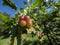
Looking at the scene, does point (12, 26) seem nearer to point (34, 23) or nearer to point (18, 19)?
point (18, 19)

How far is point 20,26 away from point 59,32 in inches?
239

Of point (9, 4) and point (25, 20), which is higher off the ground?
point (9, 4)

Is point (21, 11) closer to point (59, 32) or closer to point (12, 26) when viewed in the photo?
point (12, 26)

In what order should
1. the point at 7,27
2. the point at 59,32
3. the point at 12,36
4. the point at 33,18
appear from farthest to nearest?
the point at 59,32 < the point at 33,18 < the point at 7,27 < the point at 12,36

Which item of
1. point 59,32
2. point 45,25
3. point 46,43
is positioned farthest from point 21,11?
point 46,43

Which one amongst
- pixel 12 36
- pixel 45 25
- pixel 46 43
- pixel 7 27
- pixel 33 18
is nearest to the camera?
pixel 12 36

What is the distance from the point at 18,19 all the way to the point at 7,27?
14 cm

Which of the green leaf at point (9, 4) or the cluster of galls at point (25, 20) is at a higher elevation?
the green leaf at point (9, 4)

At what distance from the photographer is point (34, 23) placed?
201 centimetres

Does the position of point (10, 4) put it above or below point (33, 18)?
above

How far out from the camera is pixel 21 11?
196cm

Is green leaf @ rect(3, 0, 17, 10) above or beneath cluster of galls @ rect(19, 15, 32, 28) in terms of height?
above

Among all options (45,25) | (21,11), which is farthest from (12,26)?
(45,25)

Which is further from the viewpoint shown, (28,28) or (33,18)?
(33,18)
